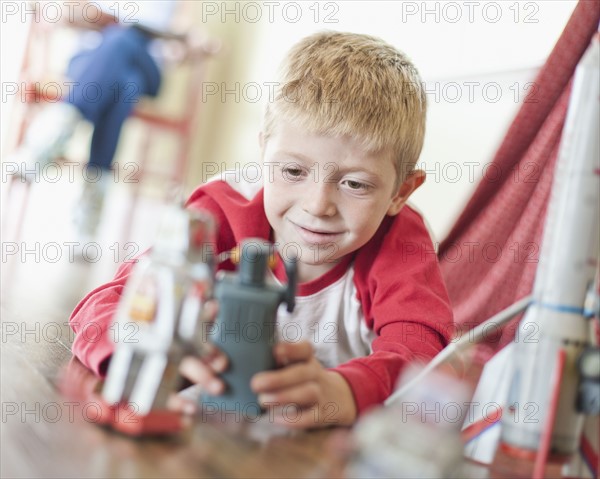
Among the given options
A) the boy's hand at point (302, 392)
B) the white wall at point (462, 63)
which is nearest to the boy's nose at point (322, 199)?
the boy's hand at point (302, 392)

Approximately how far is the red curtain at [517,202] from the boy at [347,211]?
0.24m

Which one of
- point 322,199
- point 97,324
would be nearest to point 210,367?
point 97,324

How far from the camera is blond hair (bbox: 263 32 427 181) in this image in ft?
2.67

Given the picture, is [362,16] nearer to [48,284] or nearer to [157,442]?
[48,284]

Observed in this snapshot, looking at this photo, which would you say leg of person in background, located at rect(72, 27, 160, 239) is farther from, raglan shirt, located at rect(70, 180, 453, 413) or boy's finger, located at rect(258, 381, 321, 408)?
boy's finger, located at rect(258, 381, 321, 408)

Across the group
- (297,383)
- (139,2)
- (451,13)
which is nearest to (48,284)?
(297,383)

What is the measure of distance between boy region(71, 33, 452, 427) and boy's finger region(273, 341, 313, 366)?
10 cm

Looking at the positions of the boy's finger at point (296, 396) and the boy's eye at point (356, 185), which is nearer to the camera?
the boy's finger at point (296, 396)

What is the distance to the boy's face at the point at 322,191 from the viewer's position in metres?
0.79

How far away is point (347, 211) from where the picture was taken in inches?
32.0

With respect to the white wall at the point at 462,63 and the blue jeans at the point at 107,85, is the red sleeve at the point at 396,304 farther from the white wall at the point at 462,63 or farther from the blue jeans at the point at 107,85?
the blue jeans at the point at 107,85

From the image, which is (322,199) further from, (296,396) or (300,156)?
(296,396)

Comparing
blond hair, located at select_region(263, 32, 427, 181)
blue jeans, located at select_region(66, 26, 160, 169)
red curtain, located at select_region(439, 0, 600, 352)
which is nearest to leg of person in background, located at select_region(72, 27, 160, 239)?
blue jeans, located at select_region(66, 26, 160, 169)

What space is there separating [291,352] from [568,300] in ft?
0.65
